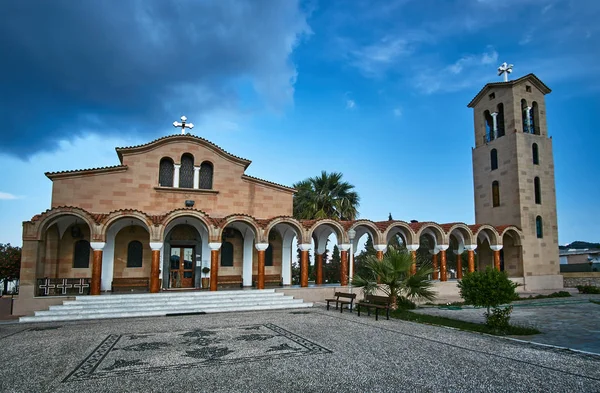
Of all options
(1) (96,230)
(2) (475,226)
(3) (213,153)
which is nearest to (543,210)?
(2) (475,226)

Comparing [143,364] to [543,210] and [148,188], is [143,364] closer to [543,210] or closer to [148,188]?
[148,188]

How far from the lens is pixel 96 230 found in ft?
57.9

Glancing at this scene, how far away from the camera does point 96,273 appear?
57.6 feet

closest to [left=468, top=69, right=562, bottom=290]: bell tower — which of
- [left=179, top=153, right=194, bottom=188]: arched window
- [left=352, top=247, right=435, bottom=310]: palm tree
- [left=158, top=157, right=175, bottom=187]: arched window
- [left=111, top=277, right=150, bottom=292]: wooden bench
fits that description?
[left=352, top=247, right=435, bottom=310]: palm tree

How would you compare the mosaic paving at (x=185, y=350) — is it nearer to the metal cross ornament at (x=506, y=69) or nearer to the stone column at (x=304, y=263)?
the stone column at (x=304, y=263)

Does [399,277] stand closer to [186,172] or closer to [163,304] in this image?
[163,304]

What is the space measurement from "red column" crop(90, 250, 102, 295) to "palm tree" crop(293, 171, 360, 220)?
15.0 metres

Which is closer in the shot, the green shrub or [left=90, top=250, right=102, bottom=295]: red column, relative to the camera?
[left=90, top=250, right=102, bottom=295]: red column

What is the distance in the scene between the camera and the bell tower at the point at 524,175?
27.5 m

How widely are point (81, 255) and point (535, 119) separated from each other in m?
30.4

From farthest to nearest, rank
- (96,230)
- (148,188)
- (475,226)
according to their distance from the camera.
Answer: (475,226), (148,188), (96,230)

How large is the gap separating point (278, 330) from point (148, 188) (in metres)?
12.0

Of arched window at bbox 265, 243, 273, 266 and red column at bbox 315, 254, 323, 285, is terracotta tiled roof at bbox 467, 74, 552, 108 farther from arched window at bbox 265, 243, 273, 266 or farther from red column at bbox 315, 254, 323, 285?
arched window at bbox 265, 243, 273, 266

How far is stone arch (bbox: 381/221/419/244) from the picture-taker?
2325cm
